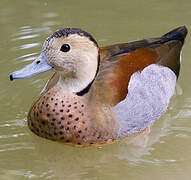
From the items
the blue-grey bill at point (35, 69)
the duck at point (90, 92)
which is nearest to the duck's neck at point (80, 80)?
the duck at point (90, 92)

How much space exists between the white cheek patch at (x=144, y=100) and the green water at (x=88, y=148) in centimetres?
18

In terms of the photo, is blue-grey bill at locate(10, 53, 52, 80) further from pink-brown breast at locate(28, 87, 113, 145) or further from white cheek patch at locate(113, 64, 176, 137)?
white cheek patch at locate(113, 64, 176, 137)

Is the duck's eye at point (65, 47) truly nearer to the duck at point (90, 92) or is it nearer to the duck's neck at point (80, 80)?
the duck at point (90, 92)

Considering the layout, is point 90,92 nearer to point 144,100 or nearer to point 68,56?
point 68,56

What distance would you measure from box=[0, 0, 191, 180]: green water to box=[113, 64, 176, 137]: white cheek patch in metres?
0.18

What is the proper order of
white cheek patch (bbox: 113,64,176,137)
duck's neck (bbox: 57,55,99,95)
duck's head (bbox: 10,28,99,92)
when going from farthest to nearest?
white cheek patch (bbox: 113,64,176,137) → duck's neck (bbox: 57,55,99,95) → duck's head (bbox: 10,28,99,92)

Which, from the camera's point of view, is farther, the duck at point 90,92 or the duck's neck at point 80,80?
the duck's neck at point 80,80

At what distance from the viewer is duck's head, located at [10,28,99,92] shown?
414 cm

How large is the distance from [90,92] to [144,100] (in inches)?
26.0

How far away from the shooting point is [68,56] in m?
4.21

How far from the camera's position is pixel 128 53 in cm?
483

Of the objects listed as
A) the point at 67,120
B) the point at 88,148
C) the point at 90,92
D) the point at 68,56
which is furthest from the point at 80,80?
the point at 88,148

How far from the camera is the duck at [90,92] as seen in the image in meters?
4.20

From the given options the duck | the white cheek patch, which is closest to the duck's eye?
the duck
